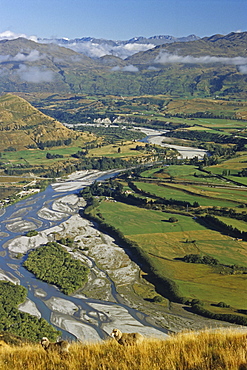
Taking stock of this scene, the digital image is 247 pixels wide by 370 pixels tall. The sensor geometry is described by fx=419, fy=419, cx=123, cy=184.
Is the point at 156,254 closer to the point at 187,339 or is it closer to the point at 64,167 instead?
the point at 187,339

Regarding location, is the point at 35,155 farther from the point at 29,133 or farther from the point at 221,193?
the point at 221,193

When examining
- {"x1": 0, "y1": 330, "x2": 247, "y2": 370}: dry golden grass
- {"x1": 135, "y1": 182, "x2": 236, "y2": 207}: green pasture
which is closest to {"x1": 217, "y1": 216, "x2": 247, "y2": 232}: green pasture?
{"x1": 135, "y1": 182, "x2": 236, "y2": 207}: green pasture

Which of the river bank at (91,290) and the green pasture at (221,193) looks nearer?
Answer: the river bank at (91,290)

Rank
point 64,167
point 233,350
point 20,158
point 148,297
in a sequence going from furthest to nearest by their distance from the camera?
1. point 20,158
2. point 64,167
3. point 148,297
4. point 233,350

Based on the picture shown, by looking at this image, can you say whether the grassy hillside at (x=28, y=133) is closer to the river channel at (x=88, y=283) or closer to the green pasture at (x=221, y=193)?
the river channel at (x=88, y=283)

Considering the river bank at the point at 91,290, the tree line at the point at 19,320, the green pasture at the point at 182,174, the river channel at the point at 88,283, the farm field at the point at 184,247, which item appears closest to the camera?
the tree line at the point at 19,320

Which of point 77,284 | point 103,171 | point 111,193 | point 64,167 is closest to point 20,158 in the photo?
point 64,167

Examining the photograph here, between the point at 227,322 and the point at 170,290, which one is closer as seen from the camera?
the point at 227,322

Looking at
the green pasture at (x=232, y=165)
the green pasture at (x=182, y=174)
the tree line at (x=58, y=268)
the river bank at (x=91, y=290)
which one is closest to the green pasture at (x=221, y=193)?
the green pasture at (x=182, y=174)

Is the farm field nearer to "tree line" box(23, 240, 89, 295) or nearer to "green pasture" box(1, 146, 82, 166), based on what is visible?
"tree line" box(23, 240, 89, 295)
